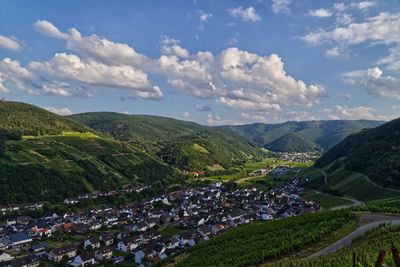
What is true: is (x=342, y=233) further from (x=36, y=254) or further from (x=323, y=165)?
(x=323, y=165)

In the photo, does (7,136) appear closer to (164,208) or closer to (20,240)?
(164,208)

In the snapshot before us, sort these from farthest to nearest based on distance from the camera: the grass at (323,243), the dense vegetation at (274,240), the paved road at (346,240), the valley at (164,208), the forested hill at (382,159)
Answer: the forested hill at (382,159)
the valley at (164,208)
the dense vegetation at (274,240)
the grass at (323,243)
the paved road at (346,240)

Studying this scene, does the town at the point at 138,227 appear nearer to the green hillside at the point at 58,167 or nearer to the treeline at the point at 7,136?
the green hillside at the point at 58,167

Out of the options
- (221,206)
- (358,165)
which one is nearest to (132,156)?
(221,206)

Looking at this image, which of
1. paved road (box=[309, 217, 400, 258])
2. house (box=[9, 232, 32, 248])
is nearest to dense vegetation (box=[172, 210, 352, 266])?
paved road (box=[309, 217, 400, 258])

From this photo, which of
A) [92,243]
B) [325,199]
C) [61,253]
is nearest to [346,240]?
[61,253]

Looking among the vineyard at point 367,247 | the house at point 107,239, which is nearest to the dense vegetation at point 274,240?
the vineyard at point 367,247
